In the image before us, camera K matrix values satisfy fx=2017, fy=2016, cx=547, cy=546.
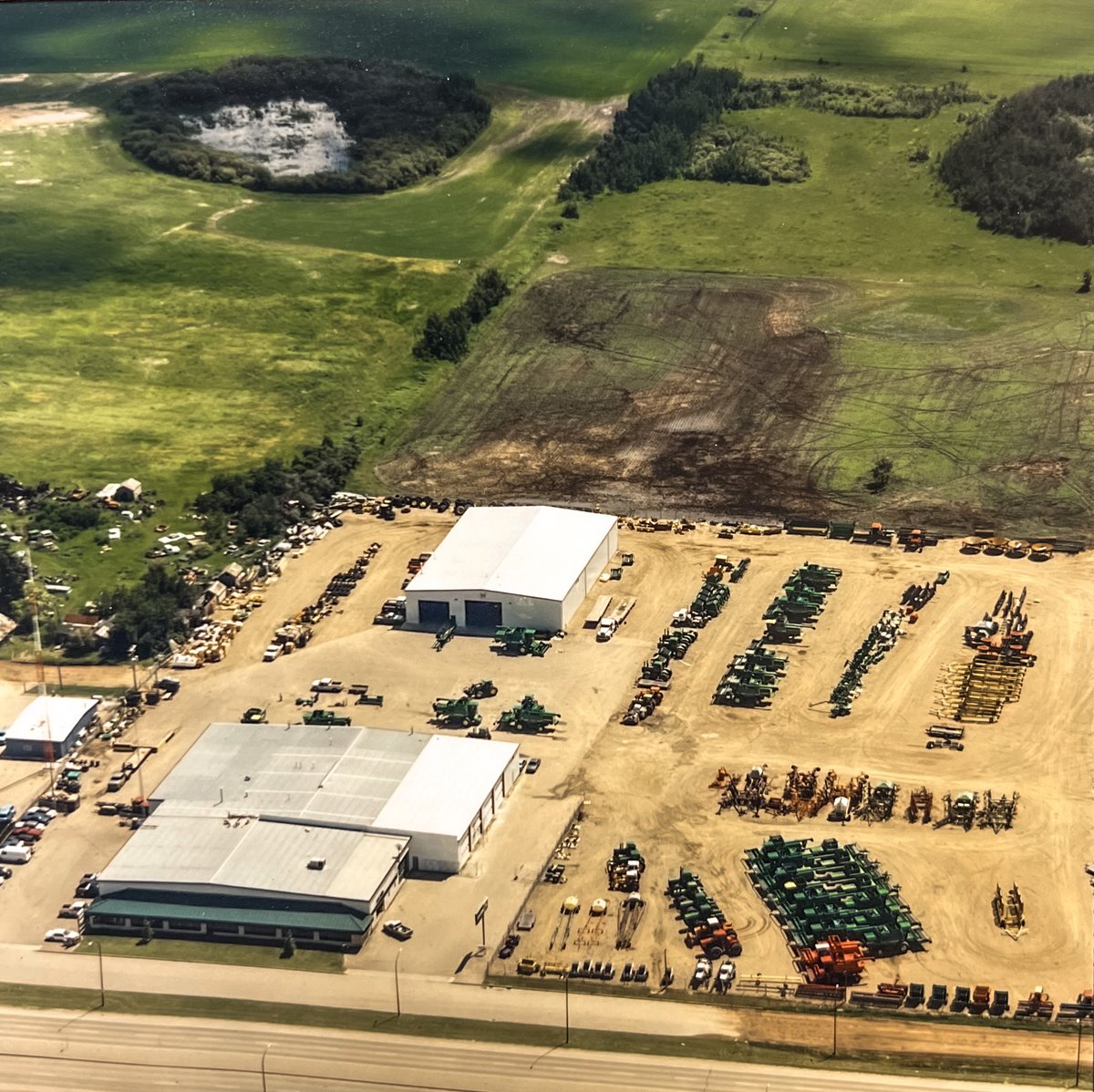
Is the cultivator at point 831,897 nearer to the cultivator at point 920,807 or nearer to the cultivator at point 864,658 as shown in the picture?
the cultivator at point 920,807

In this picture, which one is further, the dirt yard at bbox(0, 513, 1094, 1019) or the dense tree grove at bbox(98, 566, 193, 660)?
the dense tree grove at bbox(98, 566, 193, 660)

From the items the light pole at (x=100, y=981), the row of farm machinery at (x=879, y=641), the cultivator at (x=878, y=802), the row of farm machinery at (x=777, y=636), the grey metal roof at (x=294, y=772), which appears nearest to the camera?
the light pole at (x=100, y=981)

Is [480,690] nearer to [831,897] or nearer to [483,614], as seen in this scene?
[483,614]

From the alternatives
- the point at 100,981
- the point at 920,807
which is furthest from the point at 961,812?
the point at 100,981

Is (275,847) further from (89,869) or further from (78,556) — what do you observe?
(78,556)

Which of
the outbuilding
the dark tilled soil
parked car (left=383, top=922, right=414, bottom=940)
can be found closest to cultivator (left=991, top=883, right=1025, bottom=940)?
parked car (left=383, top=922, right=414, bottom=940)

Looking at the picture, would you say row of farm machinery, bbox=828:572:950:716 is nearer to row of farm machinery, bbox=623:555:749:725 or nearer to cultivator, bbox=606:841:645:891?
row of farm machinery, bbox=623:555:749:725

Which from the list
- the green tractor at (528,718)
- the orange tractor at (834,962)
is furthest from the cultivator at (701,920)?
the green tractor at (528,718)
